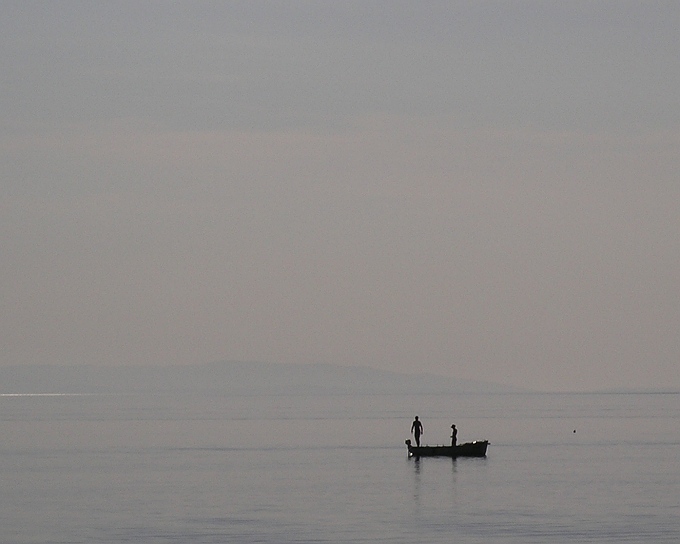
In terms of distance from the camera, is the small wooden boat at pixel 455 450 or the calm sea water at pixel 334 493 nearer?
the calm sea water at pixel 334 493

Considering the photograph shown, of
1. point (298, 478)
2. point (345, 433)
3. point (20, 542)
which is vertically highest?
point (345, 433)

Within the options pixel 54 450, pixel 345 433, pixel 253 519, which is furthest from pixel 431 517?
pixel 345 433

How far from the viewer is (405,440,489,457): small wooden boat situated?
287 ft

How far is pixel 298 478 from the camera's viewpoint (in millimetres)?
72375

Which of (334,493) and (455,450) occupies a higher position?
(455,450)

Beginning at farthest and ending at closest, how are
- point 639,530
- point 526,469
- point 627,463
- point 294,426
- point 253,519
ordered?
1. point 294,426
2. point 627,463
3. point 526,469
4. point 253,519
5. point 639,530

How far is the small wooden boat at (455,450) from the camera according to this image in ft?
287

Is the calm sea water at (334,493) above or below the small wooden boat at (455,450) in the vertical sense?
below

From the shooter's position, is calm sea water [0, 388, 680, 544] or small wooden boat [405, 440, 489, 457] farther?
small wooden boat [405, 440, 489, 457]

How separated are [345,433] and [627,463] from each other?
189 feet

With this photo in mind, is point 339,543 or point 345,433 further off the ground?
point 345,433

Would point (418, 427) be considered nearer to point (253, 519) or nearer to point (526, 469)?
point (526, 469)

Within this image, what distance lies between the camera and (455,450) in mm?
87688

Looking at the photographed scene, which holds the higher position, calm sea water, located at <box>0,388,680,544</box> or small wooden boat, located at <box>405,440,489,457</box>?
small wooden boat, located at <box>405,440,489,457</box>
